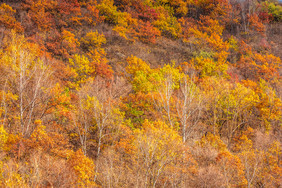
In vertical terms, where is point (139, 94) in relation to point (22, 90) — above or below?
below

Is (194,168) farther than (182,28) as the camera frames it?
No

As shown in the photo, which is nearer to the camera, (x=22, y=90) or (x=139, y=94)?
(x=22, y=90)

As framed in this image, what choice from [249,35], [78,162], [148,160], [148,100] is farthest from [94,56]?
[249,35]

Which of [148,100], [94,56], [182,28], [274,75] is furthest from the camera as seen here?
[182,28]

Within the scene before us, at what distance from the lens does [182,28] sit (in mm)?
56125

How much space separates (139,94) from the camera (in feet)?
103

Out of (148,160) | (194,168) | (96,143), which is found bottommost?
(96,143)

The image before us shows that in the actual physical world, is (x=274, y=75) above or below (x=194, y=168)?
above

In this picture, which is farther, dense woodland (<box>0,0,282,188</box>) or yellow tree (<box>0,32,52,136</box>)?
yellow tree (<box>0,32,52,136</box>)

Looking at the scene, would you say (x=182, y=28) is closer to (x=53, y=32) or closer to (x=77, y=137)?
(x=53, y=32)

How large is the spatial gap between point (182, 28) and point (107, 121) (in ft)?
133

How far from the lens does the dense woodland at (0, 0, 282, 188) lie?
65.3 feet

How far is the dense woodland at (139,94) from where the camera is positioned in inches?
783

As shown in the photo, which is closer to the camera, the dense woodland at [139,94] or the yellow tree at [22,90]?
the dense woodland at [139,94]
